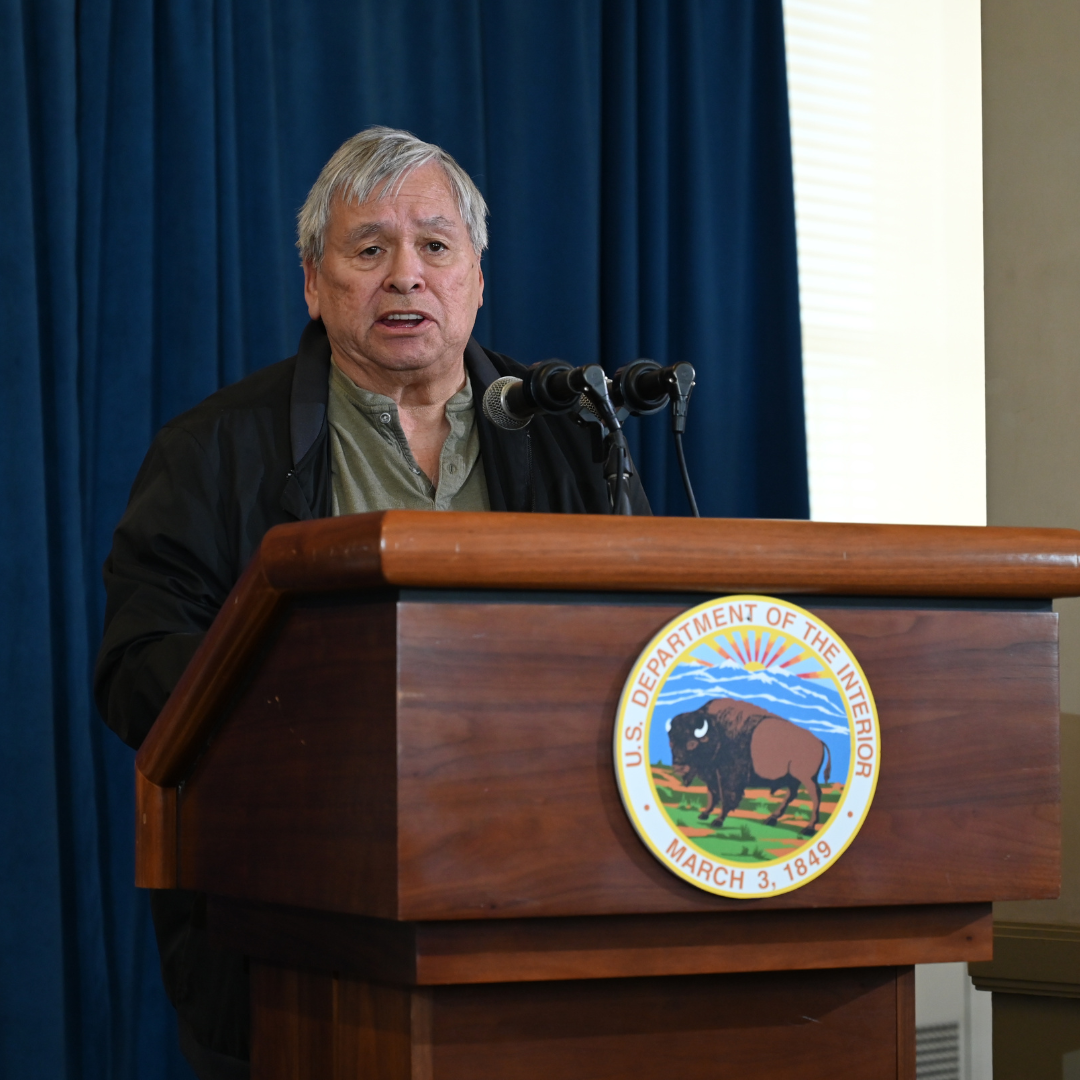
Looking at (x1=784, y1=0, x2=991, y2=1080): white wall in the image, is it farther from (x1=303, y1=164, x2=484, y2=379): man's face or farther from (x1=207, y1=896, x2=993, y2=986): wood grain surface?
(x1=207, y1=896, x2=993, y2=986): wood grain surface

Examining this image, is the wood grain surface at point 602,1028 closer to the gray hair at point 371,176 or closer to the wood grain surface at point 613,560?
the wood grain surface at point 613,560

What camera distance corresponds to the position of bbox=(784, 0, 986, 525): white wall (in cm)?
321

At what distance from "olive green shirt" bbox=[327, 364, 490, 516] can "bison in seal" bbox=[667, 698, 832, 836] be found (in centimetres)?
98

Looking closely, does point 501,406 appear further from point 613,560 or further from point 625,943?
point 625,943

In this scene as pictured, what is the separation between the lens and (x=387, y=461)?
188cm

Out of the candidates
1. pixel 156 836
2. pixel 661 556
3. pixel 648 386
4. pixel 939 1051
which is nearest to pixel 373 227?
pixel 648 386

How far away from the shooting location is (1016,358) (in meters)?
3.02

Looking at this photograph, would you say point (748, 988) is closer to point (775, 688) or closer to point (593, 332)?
point (775, 688)

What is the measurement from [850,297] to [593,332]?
75 centimetres

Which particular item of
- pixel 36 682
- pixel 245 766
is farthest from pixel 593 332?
pixel 245 766

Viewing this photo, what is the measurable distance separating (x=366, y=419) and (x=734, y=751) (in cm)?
112

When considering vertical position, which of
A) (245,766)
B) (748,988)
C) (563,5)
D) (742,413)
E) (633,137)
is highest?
(563,5)

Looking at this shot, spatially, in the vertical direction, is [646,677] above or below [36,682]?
above

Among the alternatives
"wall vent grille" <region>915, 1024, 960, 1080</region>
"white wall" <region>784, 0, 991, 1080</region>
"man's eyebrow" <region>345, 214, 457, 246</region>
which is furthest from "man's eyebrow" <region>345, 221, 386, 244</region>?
"wall vent grille" <region>915, 1024, 960, 1080</region>
